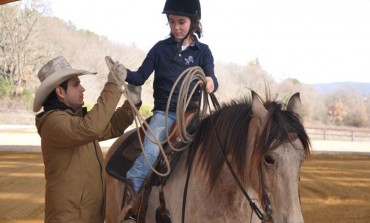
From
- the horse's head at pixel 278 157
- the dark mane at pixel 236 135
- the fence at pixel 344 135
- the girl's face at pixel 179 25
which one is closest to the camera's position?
the horse's head at pixel 278 157

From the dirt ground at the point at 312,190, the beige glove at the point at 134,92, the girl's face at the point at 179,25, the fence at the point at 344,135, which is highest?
the girl's face at the point at 179,25

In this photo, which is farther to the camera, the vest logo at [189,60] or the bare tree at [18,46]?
the bare tree at [18,46]

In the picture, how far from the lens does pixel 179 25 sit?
3771mm

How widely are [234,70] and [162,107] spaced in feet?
200

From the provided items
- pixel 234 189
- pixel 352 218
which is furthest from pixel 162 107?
pixel 352 218

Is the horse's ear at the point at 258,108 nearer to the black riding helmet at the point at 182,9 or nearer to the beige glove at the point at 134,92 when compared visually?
the black riding helmet at the point at 182,9

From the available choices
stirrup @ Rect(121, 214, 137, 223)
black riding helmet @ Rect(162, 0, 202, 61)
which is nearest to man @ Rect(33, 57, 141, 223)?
stirrup @ Rect(121, 214, 137, 223)

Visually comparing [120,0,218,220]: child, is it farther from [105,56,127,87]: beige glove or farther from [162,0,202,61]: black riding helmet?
[105,56,127,87]: beige glove

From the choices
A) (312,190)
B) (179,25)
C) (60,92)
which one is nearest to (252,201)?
(60,92)

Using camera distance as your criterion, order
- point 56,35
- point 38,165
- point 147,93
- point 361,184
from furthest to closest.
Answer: point 56,35
point 147,93
point 38,165
point 361,184

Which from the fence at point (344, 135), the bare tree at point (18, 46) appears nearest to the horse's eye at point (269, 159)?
the fence at point (344, 135)

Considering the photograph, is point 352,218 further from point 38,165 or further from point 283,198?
point 38,165

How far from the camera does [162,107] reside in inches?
147

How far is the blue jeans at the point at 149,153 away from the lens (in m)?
3.55
